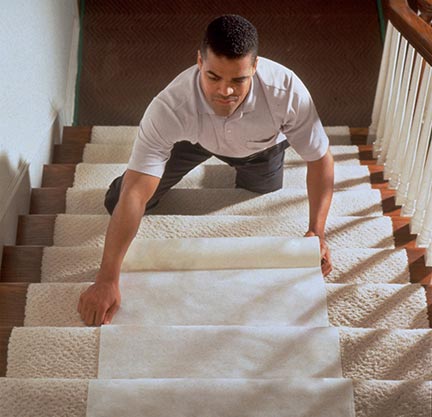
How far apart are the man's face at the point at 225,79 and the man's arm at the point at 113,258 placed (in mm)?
305

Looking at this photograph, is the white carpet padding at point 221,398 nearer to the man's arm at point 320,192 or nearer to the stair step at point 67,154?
the man's arm at point 320,192

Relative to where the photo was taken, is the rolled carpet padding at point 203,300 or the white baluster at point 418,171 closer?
the rolled carpet padding at point 203,300

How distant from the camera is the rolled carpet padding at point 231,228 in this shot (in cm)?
225

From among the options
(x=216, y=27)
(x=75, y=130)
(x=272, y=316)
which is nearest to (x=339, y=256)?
(x=272, y=316)

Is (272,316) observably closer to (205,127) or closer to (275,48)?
(205,127)

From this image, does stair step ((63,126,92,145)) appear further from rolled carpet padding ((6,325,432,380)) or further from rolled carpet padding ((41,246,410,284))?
rolled carpet padding ((6,325,432,380))

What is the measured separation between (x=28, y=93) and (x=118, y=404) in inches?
57.5

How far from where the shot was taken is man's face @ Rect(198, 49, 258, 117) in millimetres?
1728

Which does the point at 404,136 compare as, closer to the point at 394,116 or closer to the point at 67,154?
the point at 394,116

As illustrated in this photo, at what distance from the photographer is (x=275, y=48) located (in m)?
3.74

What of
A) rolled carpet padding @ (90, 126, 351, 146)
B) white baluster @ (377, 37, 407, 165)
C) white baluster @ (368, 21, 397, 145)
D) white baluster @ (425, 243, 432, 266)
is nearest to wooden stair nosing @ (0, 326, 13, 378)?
white baluster @ (425, 243, 432, 266)

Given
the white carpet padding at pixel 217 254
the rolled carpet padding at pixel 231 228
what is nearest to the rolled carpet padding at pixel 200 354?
the white carpet padding at pixel 217 254

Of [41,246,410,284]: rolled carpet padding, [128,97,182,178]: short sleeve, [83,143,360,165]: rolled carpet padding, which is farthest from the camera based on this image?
[83,143,360,165]: rolled carpet padding

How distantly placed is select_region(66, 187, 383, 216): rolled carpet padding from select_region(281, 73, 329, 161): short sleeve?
0.42m
